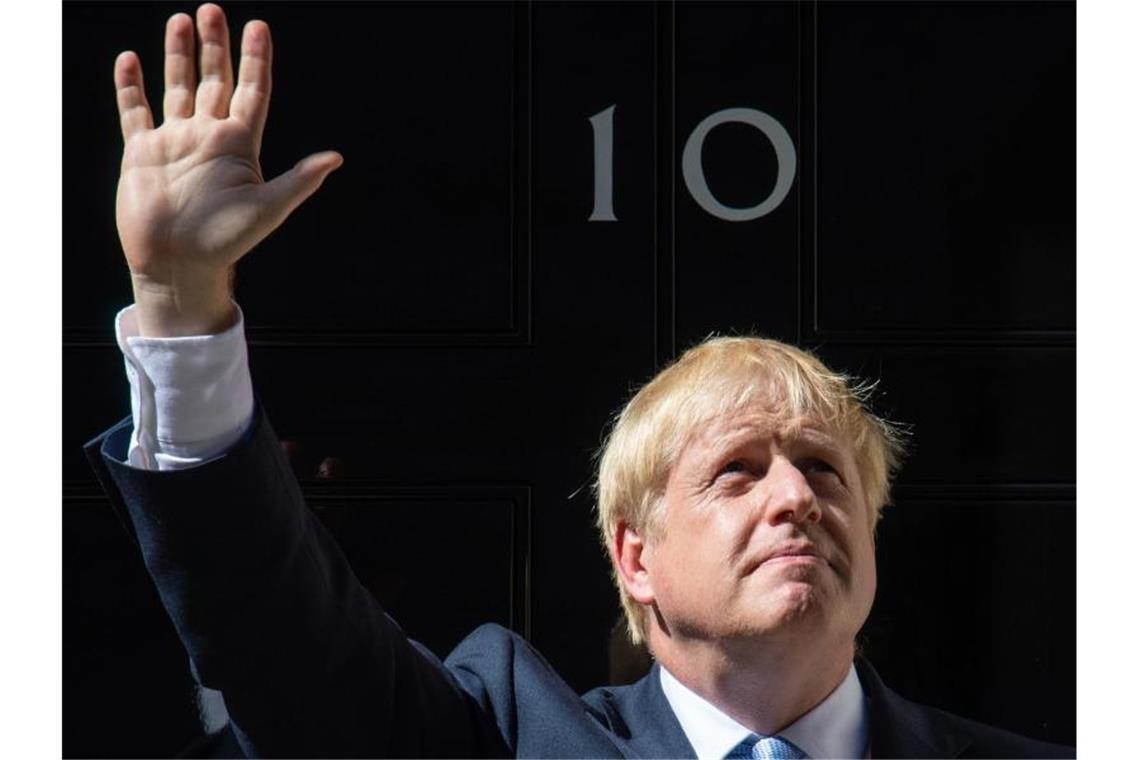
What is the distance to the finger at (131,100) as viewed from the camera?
2283mm

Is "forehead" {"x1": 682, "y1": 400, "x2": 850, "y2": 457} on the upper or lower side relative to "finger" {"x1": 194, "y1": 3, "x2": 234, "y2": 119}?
lower

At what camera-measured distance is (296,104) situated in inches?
117

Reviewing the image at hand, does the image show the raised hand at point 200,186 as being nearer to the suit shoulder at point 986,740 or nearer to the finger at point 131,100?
the finger at point 131,100

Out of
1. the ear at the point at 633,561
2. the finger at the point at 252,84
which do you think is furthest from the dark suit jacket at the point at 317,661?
the finger at the point at 252,84

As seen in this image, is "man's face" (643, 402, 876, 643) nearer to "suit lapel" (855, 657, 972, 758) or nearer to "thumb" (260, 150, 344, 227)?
"suit lapel" (855, 657, 972, 758)

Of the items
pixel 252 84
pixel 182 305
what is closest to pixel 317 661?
pixel 182 305

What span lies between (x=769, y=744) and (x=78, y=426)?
1.23 meters

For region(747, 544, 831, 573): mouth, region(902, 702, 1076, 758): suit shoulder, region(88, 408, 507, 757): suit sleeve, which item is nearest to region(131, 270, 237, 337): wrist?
region(88, 408, 507, 757): suit sleeve

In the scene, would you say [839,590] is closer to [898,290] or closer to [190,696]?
[898,290]

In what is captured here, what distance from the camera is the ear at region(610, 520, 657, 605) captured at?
2.61 metres

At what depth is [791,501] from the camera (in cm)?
243

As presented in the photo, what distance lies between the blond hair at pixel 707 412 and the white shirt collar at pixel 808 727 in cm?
18

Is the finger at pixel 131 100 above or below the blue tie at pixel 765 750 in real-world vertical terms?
above

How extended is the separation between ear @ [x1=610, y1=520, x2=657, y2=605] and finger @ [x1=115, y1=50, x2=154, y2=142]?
2.93ft
